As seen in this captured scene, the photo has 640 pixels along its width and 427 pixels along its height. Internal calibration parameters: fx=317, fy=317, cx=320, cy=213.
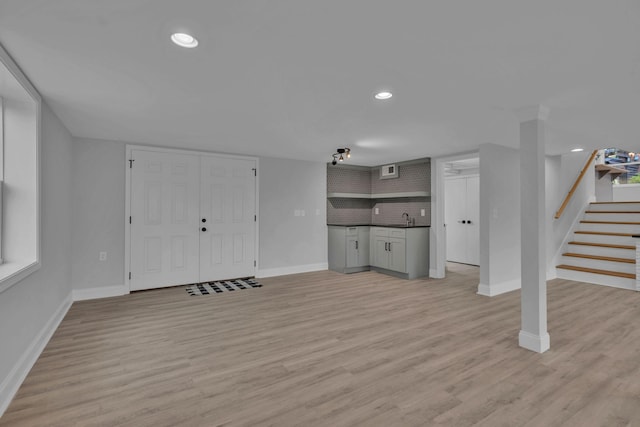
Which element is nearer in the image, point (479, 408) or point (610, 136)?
point (479, 408)

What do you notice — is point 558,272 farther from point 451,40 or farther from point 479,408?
point 451,40

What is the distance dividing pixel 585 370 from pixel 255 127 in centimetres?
394

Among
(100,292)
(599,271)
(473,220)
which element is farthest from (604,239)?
(100,292)

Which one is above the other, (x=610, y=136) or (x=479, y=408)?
(x=610, y=136)

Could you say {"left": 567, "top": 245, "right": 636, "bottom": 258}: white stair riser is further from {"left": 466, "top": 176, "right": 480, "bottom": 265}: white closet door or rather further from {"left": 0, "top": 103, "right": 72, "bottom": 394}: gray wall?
{"left": 0, "top": 103, "right": 72, "bottom": 394}: gray wall

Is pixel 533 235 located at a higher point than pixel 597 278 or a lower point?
higher

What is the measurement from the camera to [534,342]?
9.45 feet

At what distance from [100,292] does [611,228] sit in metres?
8.92

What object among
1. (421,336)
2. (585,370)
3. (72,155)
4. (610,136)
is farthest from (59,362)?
(610,136)

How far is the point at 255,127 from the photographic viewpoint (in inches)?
152

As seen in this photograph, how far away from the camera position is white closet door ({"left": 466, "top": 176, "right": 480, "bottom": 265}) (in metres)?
7.22

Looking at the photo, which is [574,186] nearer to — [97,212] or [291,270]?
[291,270]

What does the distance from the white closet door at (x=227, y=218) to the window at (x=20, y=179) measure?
2.71 m

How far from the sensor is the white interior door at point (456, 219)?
297 inches
